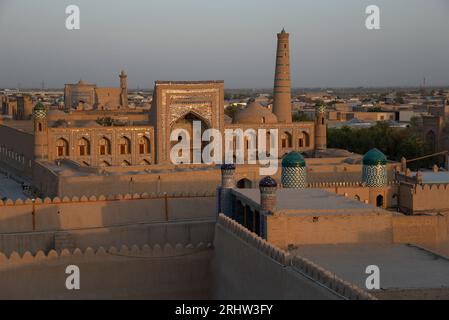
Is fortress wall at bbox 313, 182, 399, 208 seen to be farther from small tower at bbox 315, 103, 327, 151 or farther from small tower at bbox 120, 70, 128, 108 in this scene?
small tower at bbox 120, 70, 128, 108

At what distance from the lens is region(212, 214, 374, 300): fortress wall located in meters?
7.73

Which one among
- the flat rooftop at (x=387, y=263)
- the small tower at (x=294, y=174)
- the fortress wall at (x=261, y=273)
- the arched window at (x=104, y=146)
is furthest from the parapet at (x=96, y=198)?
the arched window at (x=104, y=146)

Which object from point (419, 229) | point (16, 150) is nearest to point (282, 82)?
point (16, 150)

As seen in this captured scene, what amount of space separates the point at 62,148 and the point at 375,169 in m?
13.0

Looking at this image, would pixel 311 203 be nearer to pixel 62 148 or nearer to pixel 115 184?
pixel 115 184

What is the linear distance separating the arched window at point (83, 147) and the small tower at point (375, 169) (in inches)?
499

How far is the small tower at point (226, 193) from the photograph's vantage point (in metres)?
13.1

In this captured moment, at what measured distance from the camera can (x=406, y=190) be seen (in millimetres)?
15828

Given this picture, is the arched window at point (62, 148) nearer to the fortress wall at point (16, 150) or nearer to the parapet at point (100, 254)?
the fortress wall at point (16, 150)

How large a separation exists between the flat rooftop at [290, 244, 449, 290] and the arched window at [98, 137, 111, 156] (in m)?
16.7

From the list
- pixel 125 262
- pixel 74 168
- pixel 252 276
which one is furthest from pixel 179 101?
pixel 252 276

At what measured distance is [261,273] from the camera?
30.9 feet

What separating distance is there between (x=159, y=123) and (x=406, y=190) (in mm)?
12604
